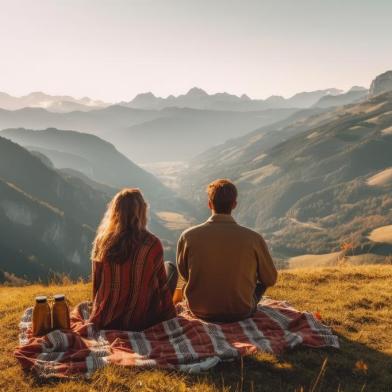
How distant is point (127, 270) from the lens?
7.78 meters

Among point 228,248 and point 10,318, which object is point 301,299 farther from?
point 10,318

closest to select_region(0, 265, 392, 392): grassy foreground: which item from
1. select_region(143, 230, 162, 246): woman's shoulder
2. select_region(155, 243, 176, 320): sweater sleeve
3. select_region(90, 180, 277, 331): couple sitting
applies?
select_region(90, 180, 277, 331): couple sitting

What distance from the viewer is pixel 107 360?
6625 millimetres

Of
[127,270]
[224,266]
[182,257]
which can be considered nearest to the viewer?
[127,270]

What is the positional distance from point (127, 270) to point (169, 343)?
1.52 metres

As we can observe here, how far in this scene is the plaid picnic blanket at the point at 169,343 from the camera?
21.6 feet

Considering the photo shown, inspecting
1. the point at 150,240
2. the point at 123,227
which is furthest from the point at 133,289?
the point at 123,227

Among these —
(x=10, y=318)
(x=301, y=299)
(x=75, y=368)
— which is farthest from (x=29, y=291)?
(x=301, y=299)

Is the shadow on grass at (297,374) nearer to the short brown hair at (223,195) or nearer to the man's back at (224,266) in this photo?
the man's back at (224,266)

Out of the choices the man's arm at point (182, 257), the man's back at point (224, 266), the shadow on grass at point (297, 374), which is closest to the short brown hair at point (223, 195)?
the man's back at point (224, 266)

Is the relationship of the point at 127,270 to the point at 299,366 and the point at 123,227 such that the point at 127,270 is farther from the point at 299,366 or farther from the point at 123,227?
the point at 299,366

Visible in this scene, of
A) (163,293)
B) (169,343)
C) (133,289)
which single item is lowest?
(169,343)

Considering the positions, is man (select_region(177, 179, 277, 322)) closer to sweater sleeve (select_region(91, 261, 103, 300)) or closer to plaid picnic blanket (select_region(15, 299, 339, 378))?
plaid picnic blanket (select_region(15, 299, 339, 378))

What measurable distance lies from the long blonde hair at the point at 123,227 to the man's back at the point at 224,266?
1074 millimetres
